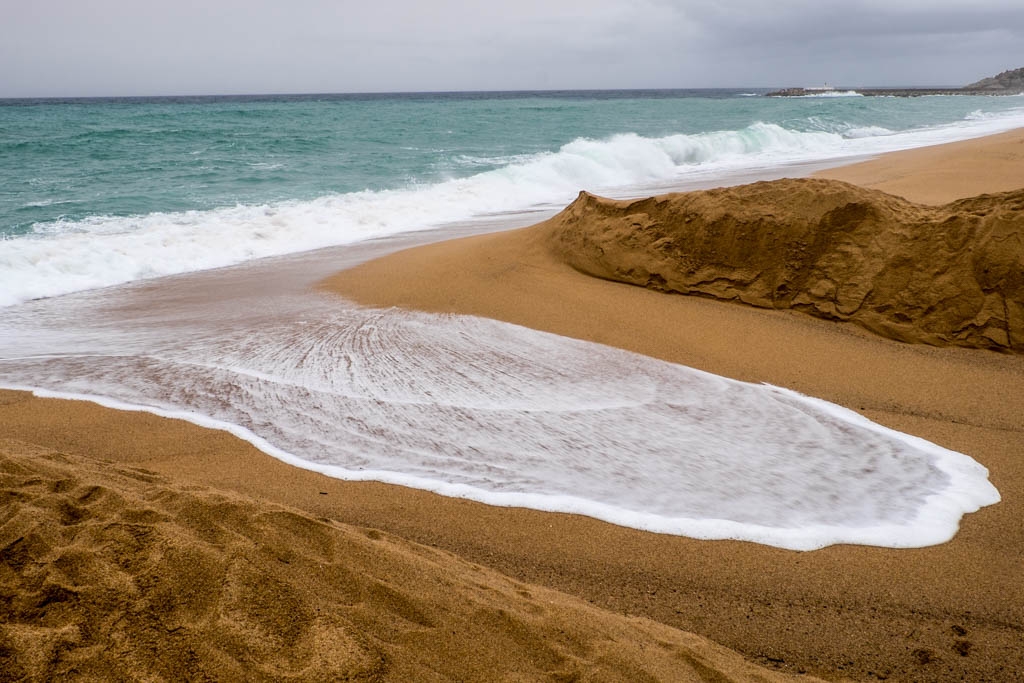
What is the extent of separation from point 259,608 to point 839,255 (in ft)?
16.0

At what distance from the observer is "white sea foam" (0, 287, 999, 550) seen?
325 cm

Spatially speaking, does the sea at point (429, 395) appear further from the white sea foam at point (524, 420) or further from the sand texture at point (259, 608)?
the sand texture at point (259, 608)

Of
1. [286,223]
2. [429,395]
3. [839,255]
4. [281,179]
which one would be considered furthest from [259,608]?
[281,179]

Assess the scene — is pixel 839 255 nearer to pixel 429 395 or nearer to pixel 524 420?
pixel 524 420

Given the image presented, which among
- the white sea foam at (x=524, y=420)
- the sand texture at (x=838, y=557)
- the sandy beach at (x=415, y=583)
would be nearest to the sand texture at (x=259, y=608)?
the sandy beach at (x=415, y=583)

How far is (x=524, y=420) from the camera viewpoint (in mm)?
4051

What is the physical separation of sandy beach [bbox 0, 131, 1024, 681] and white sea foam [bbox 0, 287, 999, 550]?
0.55 feet

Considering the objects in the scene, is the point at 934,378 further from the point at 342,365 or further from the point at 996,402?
the point at 342,365

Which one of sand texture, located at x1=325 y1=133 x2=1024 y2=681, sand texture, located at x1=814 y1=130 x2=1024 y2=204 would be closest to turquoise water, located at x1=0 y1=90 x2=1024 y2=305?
sand texture, located at x1=814 y1=130 x2=1024 y2=204

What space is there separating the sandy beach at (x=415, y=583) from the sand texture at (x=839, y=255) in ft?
3.97

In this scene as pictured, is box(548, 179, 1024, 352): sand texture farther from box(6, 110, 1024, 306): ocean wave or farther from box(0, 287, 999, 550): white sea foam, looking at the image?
box(6, 110, 1024, 306): ocean wave

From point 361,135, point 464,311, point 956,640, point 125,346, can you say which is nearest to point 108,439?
point 125,346

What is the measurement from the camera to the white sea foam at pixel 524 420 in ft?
10.7

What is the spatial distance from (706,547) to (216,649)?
1.89m
